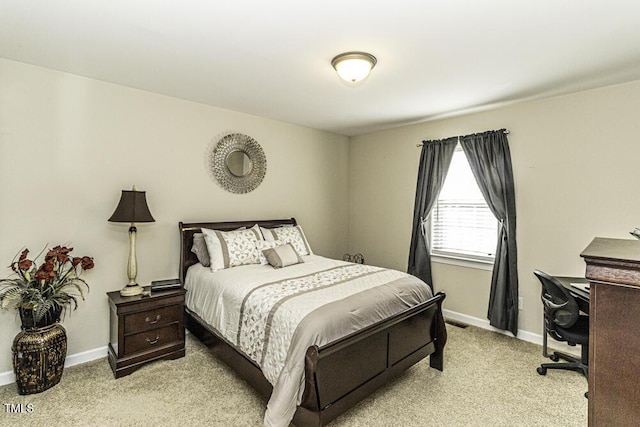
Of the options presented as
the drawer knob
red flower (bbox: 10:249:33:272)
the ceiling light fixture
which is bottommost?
the drawer knob

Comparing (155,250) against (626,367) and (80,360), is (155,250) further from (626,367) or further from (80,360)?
(626,367)

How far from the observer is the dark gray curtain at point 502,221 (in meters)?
3.33

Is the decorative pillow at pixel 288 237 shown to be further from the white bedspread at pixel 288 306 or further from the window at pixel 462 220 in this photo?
the window at pixel 462 220

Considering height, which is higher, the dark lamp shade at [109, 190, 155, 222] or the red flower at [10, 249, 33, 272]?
the dark lamp shade at [109, 190, 155, 222]

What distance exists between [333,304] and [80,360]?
7.73 feet

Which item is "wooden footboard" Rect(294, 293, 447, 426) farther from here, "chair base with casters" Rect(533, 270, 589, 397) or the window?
the window

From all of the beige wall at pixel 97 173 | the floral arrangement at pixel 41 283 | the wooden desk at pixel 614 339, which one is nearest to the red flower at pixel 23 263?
the floral arrangement at pixel 41 283

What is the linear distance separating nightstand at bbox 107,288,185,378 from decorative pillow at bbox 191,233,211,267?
38 cm

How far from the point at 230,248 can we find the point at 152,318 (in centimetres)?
89

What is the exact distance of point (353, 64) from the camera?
226 cm

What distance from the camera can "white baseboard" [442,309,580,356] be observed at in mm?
3059

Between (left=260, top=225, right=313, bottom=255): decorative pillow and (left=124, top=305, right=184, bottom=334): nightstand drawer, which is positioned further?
(left=260, top=225, right=313, bottom=255): decorative pillow

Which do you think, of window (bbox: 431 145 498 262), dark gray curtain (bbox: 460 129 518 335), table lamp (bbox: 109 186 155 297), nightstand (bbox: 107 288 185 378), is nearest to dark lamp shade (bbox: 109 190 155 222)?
table lamp (bbox: 109 186 155 297)

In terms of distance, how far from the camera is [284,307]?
6.88 feet
